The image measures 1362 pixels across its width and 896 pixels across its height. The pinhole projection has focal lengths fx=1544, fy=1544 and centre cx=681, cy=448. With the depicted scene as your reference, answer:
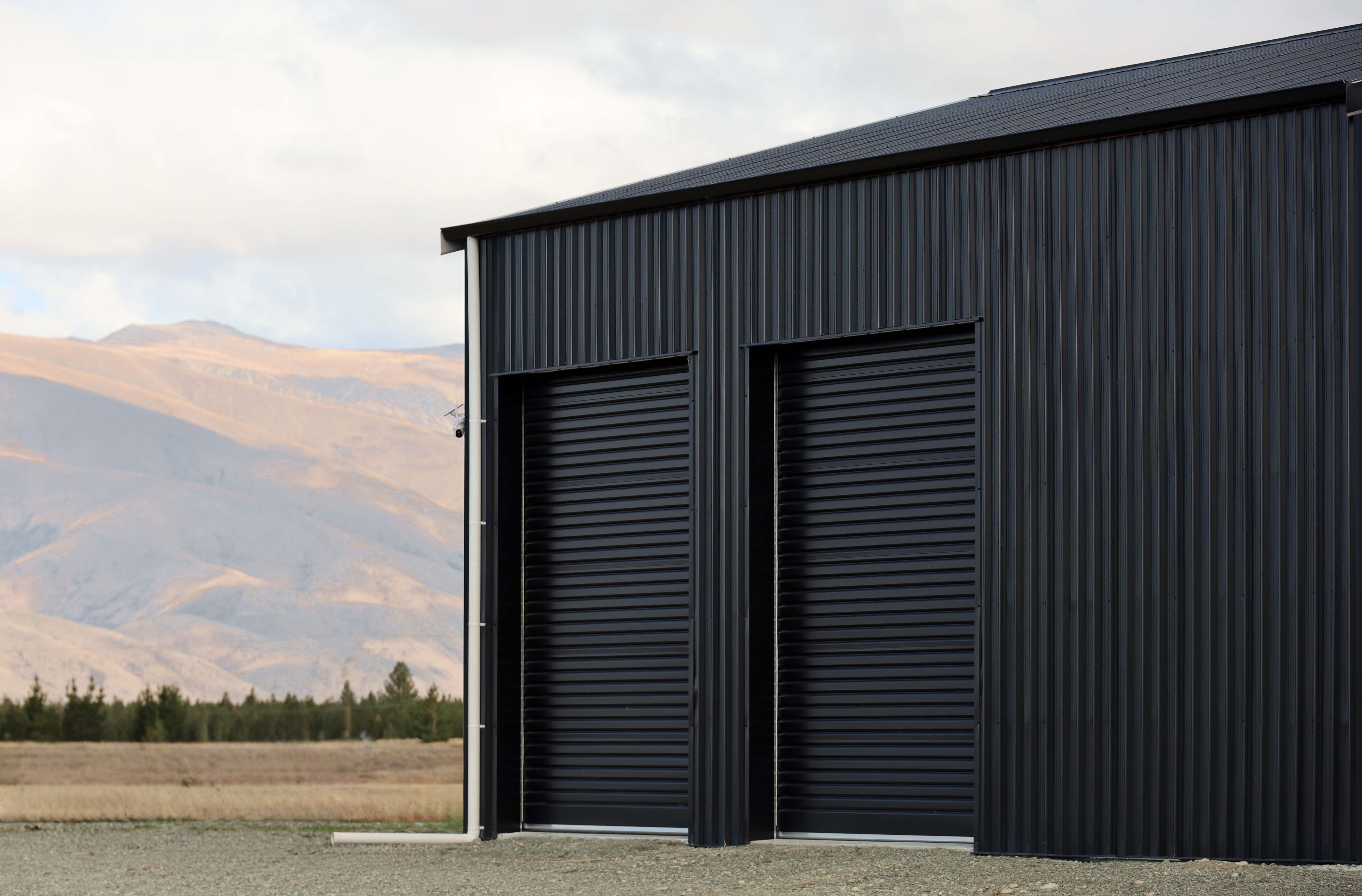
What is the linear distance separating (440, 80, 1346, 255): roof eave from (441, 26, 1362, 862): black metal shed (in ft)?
0.11

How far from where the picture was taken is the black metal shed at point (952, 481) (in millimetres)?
10344

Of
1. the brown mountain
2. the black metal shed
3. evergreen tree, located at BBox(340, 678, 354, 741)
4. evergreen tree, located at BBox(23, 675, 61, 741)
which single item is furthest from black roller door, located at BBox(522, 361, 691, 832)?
the brown mountain

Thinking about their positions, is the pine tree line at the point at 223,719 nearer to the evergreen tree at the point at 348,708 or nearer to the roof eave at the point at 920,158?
the evergreen tree at the point at 348,708

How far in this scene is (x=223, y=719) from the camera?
3123 inches

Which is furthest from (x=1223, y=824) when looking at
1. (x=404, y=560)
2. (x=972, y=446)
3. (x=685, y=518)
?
(x=404, y=560)

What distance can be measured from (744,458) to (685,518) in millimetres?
1006

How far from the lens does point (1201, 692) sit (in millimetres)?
10469

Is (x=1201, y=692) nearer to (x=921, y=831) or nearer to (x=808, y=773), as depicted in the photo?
(x=921, y=831)

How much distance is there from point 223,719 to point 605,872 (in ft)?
237

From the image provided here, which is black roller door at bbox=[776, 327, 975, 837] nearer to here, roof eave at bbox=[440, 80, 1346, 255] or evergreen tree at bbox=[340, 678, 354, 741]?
roof eave at bbox=[440, 80, 1346, 255]

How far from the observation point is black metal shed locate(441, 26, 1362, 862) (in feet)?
33.9

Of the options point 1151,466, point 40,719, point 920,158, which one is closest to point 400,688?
point 40,719

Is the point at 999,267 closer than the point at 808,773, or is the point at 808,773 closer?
the point at 999,267

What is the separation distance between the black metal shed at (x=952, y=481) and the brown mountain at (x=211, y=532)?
335 ft
